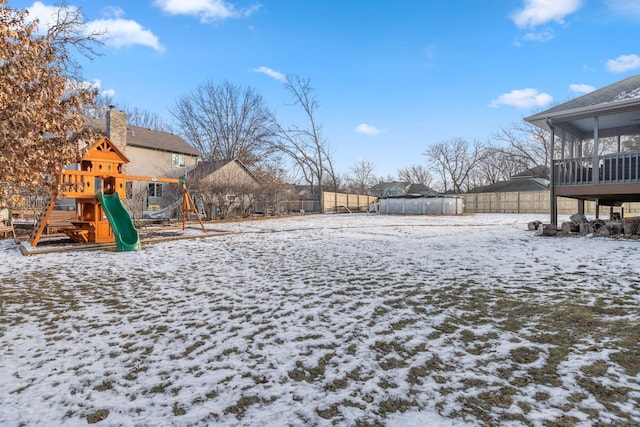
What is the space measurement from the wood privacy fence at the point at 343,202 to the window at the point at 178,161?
1188 centimetres

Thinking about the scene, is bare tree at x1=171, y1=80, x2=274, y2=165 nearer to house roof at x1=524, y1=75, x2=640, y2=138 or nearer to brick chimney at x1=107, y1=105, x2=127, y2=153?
brick chimney at x1=107, y1=105, x2=127, y2=153

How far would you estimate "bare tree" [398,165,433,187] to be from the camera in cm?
5809

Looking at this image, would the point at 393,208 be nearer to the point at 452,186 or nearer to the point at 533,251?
the point at 533,251

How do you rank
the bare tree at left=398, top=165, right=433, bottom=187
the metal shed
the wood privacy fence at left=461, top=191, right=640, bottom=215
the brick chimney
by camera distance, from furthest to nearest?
the bare tree at left=398, top=165, right=433, bottom=187, the wood privacy fence at left=461, top=191, right=640, bottom=215, the metal shed, the brick chimney

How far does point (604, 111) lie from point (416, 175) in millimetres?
50728

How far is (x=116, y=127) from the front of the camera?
20.7 m

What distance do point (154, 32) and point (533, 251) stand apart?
1502 centimetres

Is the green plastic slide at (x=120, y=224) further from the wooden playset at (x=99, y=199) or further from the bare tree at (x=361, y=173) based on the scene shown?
the bare tree at (x=361, y=173)

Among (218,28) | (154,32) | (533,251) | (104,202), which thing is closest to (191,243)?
(104,202)

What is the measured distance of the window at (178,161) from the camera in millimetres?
26122

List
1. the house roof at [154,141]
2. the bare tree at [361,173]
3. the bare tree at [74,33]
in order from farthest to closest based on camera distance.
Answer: the bare tree at [361,173] → the house roof at [154,141] → the bare tree at [74,33]

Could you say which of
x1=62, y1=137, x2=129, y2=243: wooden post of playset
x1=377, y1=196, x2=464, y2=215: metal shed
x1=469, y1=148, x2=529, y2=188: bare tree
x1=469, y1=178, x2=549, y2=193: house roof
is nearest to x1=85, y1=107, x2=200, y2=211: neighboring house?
x1=62, y1=137, x2=129, y2=243: wooden post of playset

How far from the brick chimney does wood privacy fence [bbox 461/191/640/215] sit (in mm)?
30827

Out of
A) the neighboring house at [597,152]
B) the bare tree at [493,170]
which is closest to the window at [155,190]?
the neighboring house at [597,152]
